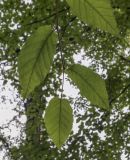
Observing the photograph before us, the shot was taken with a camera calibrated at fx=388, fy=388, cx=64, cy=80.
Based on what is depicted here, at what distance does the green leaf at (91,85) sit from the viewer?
44 centimetres

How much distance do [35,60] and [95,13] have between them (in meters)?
0.08

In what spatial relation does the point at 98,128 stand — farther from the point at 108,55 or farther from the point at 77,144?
the point at 108,55

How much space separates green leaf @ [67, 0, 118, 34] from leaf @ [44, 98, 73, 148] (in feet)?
0.36

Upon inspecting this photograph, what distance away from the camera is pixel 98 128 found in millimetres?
6445

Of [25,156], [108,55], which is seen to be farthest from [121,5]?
[25,156]

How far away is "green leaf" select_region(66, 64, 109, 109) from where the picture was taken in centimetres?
44

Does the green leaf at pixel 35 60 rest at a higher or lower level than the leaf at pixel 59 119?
higher

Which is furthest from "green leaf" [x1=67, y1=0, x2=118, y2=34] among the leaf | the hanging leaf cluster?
the leaf

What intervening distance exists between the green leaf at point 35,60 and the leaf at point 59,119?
40mm

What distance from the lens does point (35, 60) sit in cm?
41

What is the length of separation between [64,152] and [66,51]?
161 centimetres

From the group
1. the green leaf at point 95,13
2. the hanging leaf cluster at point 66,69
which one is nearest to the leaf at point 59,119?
the hanging leaf cluster at point 66,69

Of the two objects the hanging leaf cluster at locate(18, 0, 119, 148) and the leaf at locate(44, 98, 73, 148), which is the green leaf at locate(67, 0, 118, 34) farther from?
the leaf at locate(44, 98, 73, 148)

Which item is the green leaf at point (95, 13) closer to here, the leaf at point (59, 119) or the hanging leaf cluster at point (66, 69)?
the hanging leaf cluster at point (66, 69)
